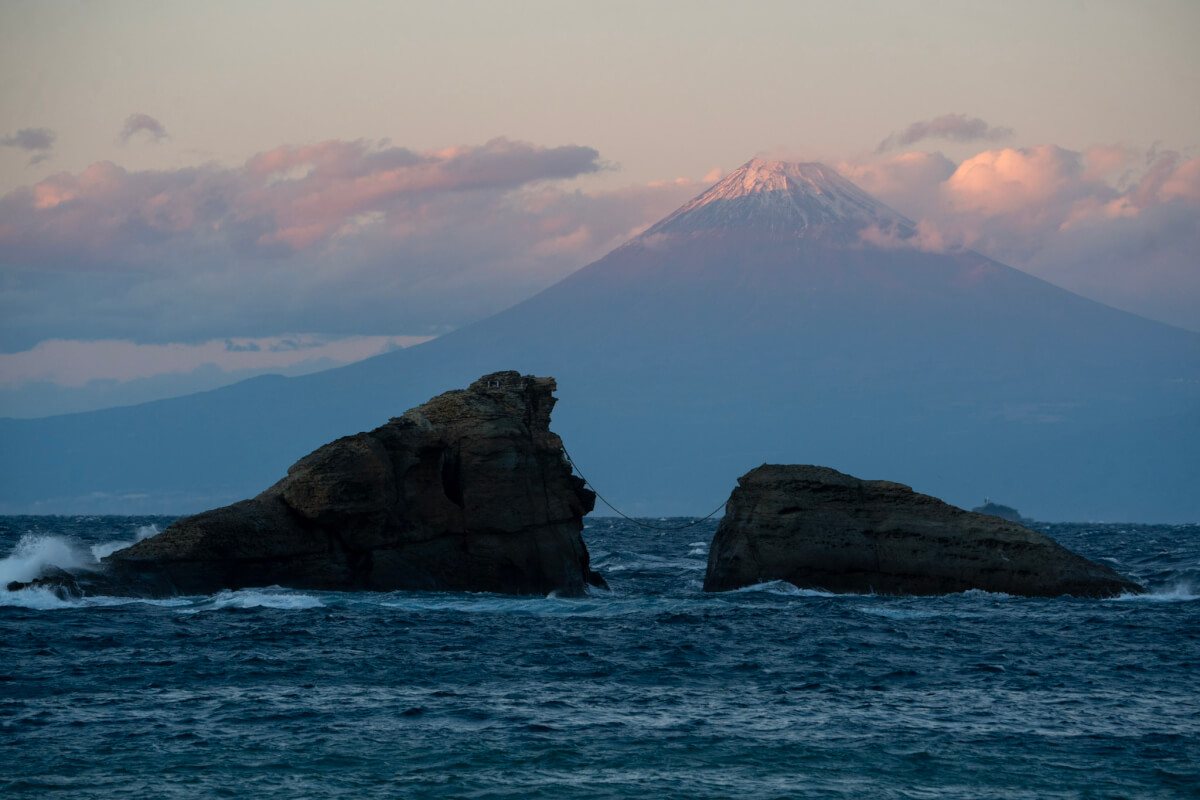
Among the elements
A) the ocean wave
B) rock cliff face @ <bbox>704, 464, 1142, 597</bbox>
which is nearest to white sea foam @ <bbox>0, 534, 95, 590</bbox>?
the ocean wave

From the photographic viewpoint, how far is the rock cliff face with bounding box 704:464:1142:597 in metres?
38.1

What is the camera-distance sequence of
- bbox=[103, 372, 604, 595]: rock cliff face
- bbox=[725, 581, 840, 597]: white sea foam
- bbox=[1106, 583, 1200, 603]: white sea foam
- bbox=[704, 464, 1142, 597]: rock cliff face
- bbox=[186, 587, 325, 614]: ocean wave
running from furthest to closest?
bbox=[725, 581, 840, 597]: white sea foam, bbox=[1106, 583, 1200, 603]: white sea foam, bbox=[704, 464, 1142, 597]: rock cliff face, bbox=[103, 372, 604, 595]: rock cliff face, bbox=[186, 587, 325, 614]: ocean wave

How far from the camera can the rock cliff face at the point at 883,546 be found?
38.1 metres

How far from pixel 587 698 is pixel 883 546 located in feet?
59.1

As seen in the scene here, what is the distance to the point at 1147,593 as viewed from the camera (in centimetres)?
4038

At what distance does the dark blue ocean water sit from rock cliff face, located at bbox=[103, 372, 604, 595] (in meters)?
1.48

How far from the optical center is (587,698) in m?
22.7

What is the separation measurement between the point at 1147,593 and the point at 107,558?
31.5 meters

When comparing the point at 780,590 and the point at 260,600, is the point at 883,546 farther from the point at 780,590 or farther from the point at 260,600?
the point at 260,600

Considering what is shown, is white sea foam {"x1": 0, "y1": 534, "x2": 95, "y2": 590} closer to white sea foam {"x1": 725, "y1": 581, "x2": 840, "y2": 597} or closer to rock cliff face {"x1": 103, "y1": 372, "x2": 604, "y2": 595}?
rock cliff face {"x1": 103, "y1": 372, "x2": 604, "y2": 595}

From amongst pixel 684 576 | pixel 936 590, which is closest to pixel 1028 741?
pixel 936 590

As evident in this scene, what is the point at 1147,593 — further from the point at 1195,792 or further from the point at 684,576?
the point at 1195,792

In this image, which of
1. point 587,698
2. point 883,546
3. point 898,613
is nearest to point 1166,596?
point 883,546

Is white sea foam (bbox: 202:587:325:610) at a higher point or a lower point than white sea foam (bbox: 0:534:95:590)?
lower
